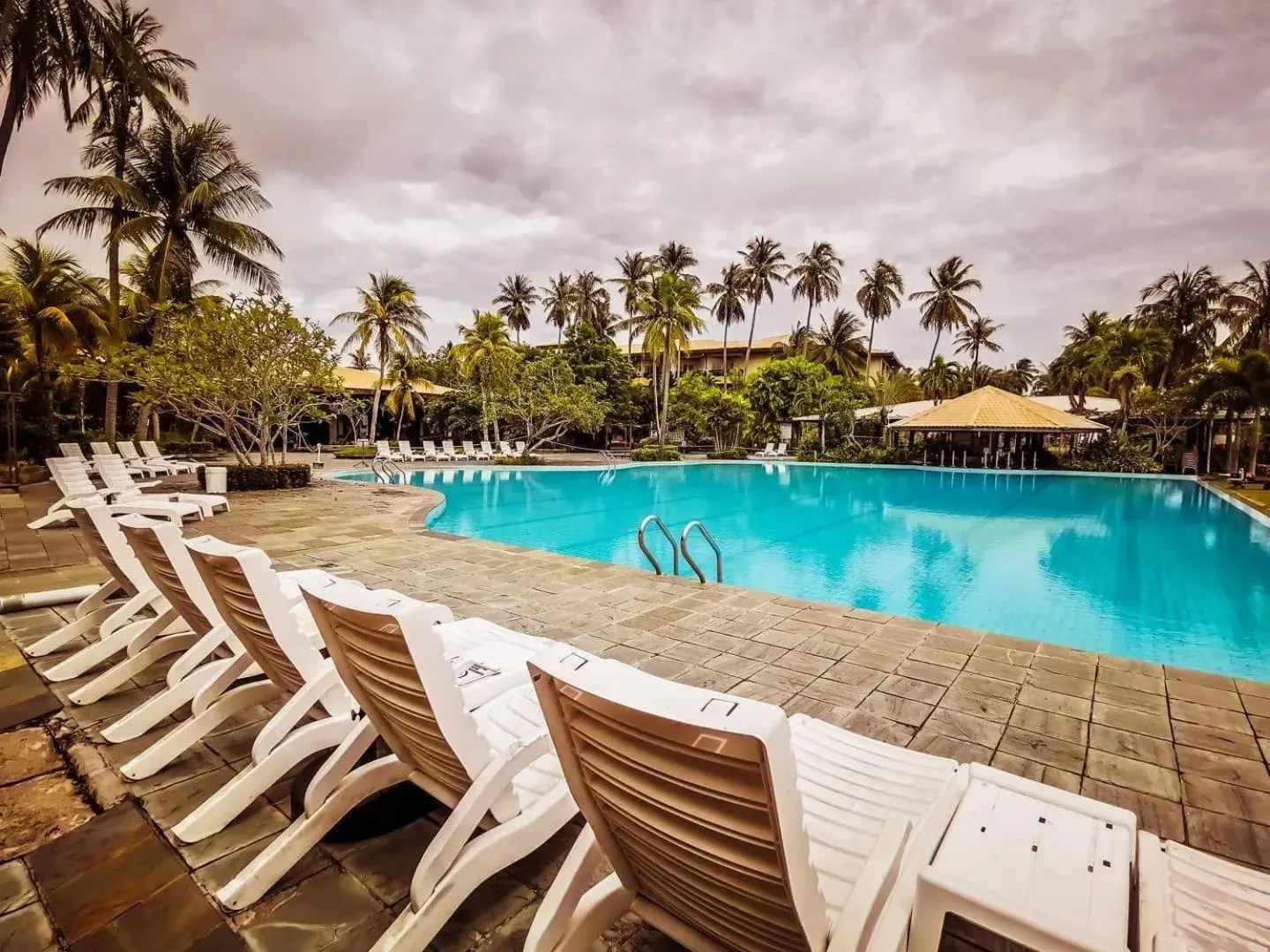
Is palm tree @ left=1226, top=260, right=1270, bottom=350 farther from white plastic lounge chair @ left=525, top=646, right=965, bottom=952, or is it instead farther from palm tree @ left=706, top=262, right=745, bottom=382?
white plastic lounge chair @ left=525, top=646, right=965, bottom=952

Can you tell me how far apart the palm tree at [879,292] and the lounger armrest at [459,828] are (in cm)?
4243

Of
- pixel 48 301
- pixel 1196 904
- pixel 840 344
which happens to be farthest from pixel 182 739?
pixel 840 344

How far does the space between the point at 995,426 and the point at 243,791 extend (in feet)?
94.2

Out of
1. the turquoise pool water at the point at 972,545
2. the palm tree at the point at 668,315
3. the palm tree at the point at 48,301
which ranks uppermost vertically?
the palm tree at the point at 668,315

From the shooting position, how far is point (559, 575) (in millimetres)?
6000

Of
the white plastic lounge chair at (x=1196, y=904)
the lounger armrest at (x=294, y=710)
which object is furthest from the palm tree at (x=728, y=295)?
the white plastic lounge chair at (x=1196, y=904)

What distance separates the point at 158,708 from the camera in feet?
8.95

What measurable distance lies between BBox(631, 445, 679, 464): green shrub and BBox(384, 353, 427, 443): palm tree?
11.8 m

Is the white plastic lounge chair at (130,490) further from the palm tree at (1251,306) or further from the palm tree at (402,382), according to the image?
the palm tree at (1251,306)

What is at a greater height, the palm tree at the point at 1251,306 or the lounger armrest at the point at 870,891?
the palm tree at the point at 1251,306

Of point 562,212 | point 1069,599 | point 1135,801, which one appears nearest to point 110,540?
point 1135,801

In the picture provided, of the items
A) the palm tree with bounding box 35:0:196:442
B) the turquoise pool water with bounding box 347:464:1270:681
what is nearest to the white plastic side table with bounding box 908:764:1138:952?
the turquoise pool water with bounding box 347:464:1270:681

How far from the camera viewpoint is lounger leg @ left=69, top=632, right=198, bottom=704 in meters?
3.05

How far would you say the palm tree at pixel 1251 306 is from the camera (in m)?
26.8
